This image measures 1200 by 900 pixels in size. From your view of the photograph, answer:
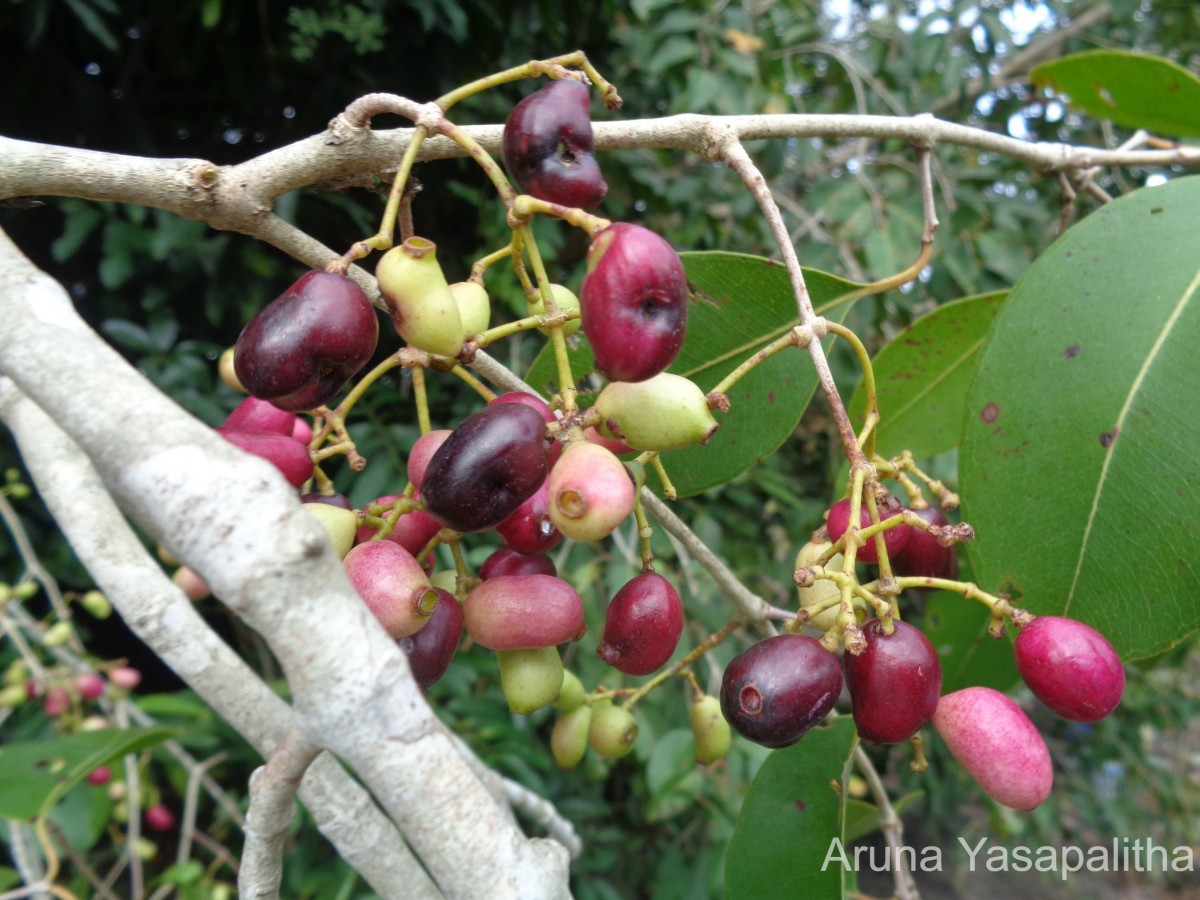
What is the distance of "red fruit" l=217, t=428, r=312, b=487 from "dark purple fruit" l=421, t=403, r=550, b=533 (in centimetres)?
16

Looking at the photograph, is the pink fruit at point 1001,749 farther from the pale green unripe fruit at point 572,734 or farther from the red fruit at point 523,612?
the pale green unripe fruit at point 572,734

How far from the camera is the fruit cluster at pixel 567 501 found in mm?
551

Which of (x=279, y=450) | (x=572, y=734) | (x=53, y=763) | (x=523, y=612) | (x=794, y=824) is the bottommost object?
(x=53, y=763)

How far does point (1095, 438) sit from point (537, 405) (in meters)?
0.56

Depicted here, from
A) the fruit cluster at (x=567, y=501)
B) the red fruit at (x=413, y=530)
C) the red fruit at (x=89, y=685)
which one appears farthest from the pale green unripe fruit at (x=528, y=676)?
the red fruit at (x=89, y=685)

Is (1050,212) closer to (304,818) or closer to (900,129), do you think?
(900,129)

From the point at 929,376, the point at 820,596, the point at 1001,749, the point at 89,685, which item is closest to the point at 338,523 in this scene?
the point at 820,596

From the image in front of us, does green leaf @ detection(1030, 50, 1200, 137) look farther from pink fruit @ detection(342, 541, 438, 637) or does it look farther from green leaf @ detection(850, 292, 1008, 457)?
pink fruit @ detection(342, 541, 438, 637)

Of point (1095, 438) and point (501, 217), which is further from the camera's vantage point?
point (501, 217)

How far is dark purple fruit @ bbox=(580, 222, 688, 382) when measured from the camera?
526 millimetres

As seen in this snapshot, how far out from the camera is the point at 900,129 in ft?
3.01

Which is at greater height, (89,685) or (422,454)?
(422,454)

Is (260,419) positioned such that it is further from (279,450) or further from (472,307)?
(472,307)

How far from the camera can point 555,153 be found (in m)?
0.60
